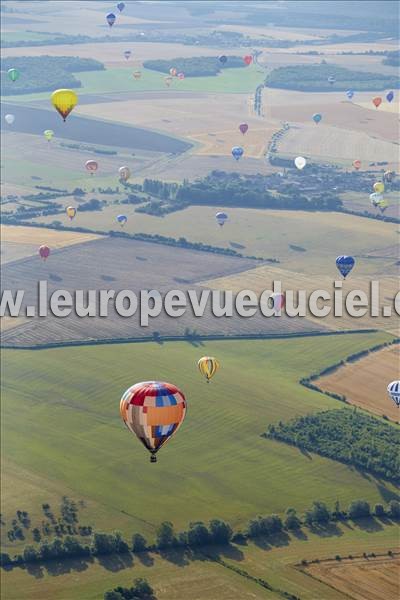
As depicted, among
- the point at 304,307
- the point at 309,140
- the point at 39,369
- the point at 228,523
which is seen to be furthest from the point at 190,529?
the point at 309,140

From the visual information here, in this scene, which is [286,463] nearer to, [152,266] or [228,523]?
[228,523]

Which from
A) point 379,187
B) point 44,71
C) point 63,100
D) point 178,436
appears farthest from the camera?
point 44,71

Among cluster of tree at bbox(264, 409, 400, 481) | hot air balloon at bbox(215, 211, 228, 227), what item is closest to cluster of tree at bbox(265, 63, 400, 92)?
hot air balloon at bbox(215, 211, 228, 227)

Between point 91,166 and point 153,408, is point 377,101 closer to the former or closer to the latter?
point 91,166

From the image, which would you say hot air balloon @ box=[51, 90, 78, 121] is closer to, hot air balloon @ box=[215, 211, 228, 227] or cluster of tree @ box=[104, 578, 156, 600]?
hot air balloon @ box=[215, 211, 228, 227]

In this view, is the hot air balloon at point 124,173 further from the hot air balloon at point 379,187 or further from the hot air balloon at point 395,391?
the hot air balloon at point 395,391

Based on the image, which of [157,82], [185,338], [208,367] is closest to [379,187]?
[185,338]
